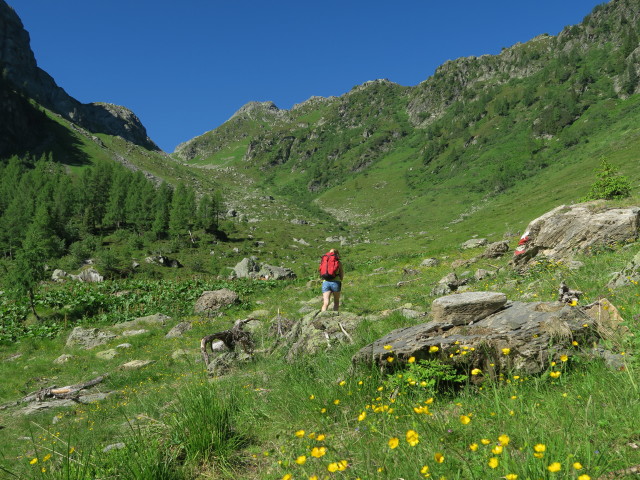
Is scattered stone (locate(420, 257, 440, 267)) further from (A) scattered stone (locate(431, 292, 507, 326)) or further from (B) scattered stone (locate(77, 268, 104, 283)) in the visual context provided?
(B) scattered stone (locate(77, 268, 104, 283))

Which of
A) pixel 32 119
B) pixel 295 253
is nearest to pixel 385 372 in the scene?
pixel 295 253

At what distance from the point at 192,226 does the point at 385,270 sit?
195 feet

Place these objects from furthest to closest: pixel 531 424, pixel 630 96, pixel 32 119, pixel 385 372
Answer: pixel 32 119 < pixel 630 96 < pixel 385 372 < pixel 531 424

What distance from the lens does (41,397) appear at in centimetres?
1200

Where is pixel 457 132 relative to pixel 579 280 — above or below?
above

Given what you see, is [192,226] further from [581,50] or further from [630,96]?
[581,50]

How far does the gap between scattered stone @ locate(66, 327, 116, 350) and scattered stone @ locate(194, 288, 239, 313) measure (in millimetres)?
5590

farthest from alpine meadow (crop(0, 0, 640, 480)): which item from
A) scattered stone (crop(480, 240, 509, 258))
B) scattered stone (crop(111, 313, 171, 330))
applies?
scattered stone (crop(111, 313, 171, 330))

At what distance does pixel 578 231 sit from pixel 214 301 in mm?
21726

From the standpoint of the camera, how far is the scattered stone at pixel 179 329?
19.5 meters

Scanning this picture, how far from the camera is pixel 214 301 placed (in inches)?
971

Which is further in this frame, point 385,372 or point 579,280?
point 579,280

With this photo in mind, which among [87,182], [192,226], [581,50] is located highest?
[581,50]

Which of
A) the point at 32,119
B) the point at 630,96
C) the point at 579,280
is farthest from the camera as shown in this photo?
the point at 32,119
